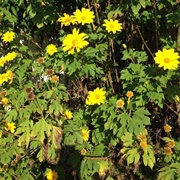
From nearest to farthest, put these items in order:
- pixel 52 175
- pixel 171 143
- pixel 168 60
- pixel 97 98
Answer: pixel 168 60 < pixel 171 143 < pixel 97 98 < pixel 52 175

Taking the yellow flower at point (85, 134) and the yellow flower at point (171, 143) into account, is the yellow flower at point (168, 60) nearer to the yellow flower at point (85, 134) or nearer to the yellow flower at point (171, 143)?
the yellow flower at point (171, 143)

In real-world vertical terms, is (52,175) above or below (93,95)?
below

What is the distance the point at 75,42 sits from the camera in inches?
101

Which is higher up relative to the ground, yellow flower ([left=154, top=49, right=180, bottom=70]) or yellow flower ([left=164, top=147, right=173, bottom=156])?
yellow flower ([left=154, top=49, right=180, bottom=70])

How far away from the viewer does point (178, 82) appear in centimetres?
278

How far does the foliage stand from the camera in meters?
2.61

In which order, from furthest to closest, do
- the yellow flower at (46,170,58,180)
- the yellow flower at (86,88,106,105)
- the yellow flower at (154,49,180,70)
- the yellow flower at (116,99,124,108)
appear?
the yellow flower at (46,170,58,180) < the yellow flower at (86,88,106,105) < the yellow flower at (116,99,124,108) < the yellow flower at (154,49,180,70)

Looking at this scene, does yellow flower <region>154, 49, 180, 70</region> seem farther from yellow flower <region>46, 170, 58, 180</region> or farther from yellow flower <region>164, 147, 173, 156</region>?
yellow flower <region>46, 170, 58, 180</region>

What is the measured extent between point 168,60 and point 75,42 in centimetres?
69

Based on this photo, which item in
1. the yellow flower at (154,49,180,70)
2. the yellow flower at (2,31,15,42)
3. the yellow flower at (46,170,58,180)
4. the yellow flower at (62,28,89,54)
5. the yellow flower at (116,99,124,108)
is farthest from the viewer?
the yellow flower at (2,31,15,42)

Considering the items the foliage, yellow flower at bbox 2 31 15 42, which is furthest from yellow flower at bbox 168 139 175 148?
yellow flower at bbox 2 31 15 42

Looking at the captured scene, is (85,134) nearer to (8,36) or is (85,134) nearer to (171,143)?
(171,143)

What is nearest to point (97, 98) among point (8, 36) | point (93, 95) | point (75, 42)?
point (93, 95)

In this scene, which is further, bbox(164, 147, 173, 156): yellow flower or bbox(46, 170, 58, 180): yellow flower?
bbox(46, 170, 58, 180): yellow flower
